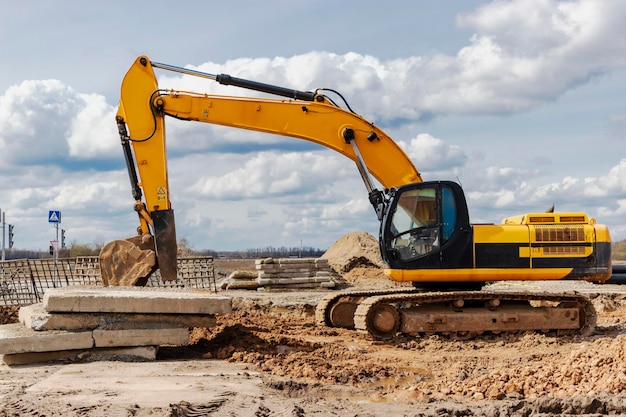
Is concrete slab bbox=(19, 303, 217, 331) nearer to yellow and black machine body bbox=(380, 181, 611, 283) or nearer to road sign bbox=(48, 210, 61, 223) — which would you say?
yellow and black machine body bbox=(380, 181, 611, 283)

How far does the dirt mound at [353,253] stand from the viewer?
25094mm

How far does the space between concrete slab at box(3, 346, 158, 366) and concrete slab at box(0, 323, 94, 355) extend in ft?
0.52

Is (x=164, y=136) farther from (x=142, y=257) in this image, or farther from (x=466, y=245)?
(x=466, y=245)

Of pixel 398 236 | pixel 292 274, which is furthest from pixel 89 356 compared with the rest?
pixel 292 274

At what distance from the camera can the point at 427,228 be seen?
1223cm

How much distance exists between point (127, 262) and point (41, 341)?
3.45 m

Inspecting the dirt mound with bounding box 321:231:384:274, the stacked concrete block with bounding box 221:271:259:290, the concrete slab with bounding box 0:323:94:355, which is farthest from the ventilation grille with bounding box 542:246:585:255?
the dirt mound with bounding box 321:231:384:274

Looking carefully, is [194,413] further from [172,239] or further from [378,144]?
[378,144]

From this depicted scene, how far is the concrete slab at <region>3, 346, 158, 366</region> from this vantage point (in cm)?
970

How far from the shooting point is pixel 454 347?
1155cm

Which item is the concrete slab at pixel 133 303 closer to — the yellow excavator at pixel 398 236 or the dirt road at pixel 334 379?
the dirt road at pixel 334 379

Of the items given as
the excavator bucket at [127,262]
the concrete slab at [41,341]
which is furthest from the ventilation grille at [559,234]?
the concrete slab at [41,341]

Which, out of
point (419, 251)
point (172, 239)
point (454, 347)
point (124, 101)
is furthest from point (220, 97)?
point (454, 347)

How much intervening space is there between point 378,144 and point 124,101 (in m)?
4.34
